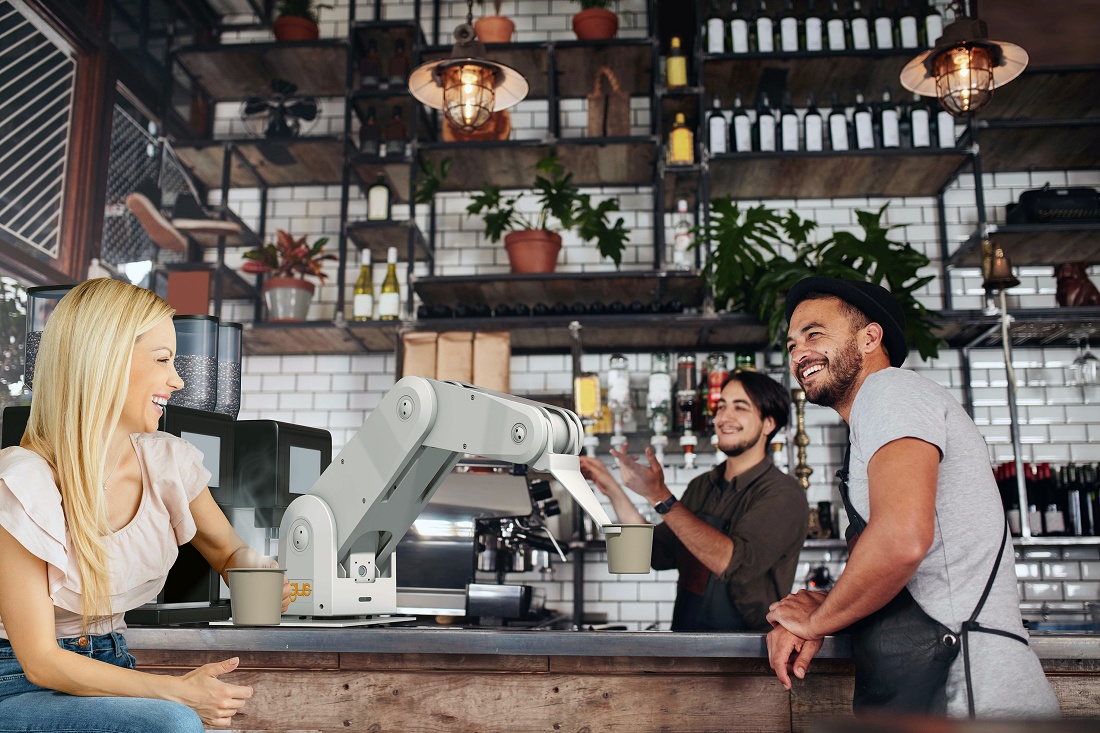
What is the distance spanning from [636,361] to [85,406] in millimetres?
3582

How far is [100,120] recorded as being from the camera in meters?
4.29

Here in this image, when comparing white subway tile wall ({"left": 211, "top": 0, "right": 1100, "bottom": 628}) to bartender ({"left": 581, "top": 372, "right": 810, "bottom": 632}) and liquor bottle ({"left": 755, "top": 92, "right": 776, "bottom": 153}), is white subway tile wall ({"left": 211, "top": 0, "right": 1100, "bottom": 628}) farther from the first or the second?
bartender ({"left": 581, "top": 372, "right": 810, "bottom": 632})

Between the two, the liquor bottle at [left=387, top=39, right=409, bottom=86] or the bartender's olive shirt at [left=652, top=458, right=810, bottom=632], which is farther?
the liquor bottle at [left=387, top=39, right=409, bottom=86]

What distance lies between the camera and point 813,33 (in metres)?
4.71

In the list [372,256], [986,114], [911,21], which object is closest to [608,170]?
[372,256]

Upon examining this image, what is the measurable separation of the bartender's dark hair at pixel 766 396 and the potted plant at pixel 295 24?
3010 millimetres

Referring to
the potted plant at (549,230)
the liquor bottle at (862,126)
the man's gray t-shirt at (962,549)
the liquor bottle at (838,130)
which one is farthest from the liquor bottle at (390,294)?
the man's gray t-shirt at (962,549)

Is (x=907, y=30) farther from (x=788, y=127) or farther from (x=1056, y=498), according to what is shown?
(x=1056, y=498)

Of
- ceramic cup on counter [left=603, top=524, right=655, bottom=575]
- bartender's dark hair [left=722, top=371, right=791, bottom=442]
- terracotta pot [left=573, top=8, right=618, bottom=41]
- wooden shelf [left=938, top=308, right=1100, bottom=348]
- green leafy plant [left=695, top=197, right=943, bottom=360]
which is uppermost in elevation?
terracotta pot [left=573, top=8, right=618, bottom=41]

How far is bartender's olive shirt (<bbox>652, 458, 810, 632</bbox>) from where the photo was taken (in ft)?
9.25

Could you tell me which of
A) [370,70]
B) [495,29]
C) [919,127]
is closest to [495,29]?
[495,29]

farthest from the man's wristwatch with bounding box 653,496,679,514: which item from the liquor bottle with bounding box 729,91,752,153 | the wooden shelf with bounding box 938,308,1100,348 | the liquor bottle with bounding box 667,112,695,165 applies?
the liquor bottle with bounding box 729,91,752,153

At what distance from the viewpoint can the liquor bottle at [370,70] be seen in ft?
16.1

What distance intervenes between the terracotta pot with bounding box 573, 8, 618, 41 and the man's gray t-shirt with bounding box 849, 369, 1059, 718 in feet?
11.6
